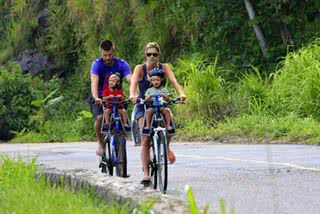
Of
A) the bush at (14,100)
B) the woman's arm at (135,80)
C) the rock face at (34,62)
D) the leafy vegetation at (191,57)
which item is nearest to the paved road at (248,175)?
the woman's arm at (135,80)

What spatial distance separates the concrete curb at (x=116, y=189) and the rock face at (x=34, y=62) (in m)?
35.6

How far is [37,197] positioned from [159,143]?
6.20ft

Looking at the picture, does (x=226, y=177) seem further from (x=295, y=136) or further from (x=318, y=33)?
(x=318, y=33)

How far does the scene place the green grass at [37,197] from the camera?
704 cm

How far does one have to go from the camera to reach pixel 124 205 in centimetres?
648

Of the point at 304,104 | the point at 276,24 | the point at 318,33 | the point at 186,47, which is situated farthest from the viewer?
the point at 186,47

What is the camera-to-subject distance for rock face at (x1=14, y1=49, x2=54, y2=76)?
4512 centimetres

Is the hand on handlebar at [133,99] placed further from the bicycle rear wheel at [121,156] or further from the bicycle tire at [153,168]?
the bicycle rear wheel at [121,156]

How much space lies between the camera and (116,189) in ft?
23.4

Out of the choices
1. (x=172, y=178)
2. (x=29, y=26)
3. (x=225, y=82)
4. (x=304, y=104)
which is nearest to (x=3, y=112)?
(x=29, y=26)

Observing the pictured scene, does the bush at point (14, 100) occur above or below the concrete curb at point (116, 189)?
above

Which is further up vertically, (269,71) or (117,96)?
(269,71)

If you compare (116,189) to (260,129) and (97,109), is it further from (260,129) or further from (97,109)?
(260,129)

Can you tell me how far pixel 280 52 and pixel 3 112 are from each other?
53.0 ft
